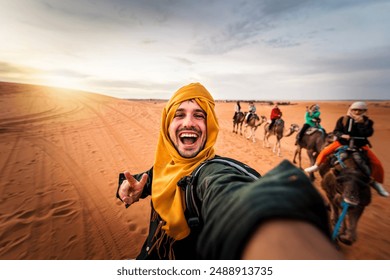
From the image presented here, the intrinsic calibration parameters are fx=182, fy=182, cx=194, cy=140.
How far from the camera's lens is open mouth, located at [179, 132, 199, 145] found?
1.38 metres

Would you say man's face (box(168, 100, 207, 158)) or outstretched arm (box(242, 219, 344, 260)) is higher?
man's face (box(168, 100, 207, 158))

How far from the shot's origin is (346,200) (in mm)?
2500

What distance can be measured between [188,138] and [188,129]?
0.07 metres

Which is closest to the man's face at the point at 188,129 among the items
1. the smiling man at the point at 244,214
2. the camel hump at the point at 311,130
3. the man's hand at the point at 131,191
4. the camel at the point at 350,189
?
the smiling man at the point at 244,214

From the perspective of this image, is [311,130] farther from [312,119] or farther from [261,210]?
[261,210]

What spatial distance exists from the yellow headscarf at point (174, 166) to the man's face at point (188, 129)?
0.04 m

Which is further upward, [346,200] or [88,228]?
[346,200]

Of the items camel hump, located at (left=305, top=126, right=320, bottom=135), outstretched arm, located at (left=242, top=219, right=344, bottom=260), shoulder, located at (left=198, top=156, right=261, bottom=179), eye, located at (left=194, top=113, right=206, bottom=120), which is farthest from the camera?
camel hump, located at (left=305, top=126, right=320, bottom=135)

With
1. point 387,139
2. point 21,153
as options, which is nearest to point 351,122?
point 21,153

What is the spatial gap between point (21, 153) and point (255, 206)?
7.38 meters

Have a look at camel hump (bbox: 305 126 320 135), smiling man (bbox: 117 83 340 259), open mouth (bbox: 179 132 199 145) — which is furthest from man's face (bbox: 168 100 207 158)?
camel hump (bbox: 305 126 320 135)

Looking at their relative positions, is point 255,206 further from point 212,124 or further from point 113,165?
point 113,165

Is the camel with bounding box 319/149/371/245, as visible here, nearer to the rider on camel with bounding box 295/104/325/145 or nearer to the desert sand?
the desert sand

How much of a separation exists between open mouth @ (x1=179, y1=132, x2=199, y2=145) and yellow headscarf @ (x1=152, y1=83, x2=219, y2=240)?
0.10 m
